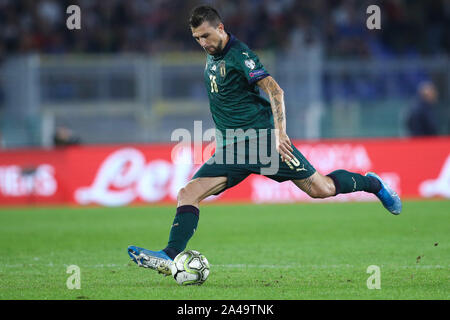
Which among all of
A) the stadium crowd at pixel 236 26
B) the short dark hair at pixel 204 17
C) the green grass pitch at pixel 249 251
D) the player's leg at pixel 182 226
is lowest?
the green grass pitch at pixel 249 251

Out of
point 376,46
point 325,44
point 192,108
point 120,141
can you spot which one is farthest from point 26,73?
point 376,46

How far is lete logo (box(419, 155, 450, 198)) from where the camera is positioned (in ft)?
50.9

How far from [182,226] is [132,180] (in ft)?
30.5

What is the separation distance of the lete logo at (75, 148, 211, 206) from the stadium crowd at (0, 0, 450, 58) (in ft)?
18.8

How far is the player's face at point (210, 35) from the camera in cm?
664

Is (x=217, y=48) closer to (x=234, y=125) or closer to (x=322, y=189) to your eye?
(x=234, y=125)

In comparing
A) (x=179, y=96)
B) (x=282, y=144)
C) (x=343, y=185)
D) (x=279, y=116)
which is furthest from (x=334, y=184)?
(x=179, y=96)

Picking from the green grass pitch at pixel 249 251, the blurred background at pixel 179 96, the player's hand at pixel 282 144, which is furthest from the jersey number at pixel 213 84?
the blurred background at pixel 179 96

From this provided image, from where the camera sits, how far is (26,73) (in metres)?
17.1

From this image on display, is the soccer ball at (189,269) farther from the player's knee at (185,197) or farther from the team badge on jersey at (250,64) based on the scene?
the team badge on jersey at (250,64)

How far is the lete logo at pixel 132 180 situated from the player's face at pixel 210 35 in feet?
29.8

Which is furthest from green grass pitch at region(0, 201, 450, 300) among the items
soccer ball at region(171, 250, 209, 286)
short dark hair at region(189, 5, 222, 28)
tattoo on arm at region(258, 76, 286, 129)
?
short dark hair at region(189, 5, 222, 28)

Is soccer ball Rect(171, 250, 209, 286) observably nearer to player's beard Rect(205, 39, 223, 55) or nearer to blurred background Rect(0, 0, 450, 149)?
player's beard Rect(205, 39, 223, 55)

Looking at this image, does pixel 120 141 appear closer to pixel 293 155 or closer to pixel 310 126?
pixel 310 126
